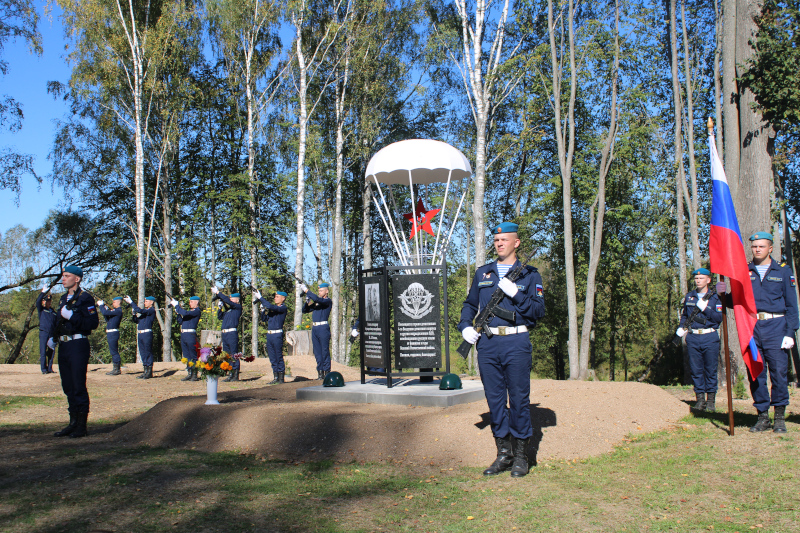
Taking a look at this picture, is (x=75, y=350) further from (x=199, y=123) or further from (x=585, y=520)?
(x=199, y=123)

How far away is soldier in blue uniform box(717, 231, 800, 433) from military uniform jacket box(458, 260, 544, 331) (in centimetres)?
244

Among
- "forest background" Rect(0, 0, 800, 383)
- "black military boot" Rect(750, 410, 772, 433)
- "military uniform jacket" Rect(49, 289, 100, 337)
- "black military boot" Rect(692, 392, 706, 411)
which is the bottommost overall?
"black military boot" Rect(692, 392, 706, 411)

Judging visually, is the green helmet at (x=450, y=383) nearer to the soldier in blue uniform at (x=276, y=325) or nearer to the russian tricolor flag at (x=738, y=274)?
the russian tricolor flag at (x=738, y=274)

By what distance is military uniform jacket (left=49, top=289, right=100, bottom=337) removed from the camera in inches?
281

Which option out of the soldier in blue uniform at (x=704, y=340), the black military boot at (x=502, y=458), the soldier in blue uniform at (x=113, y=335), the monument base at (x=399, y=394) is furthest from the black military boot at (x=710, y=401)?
the soldier in blue uniform at (x=113, y=335)

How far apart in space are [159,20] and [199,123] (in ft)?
17.1

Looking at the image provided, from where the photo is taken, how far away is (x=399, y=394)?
8.15 metres

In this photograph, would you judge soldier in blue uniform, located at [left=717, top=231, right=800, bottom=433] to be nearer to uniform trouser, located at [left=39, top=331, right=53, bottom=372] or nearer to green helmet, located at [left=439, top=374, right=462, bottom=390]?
green helmet, located at [left=439, top=374, right=462, bottom=390]

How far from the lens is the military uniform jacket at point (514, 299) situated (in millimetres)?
5160

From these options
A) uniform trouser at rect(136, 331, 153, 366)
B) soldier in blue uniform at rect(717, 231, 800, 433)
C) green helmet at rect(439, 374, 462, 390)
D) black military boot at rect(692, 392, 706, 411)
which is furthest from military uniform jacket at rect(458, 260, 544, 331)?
uniform trouser at rect(136, 331, 153, 366)

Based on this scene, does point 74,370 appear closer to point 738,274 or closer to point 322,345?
point 322,345

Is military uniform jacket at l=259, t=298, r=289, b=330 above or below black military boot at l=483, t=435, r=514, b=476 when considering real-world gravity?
above

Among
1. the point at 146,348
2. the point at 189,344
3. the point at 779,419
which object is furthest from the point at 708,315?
the point at 146,348

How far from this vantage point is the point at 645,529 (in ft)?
12.0
